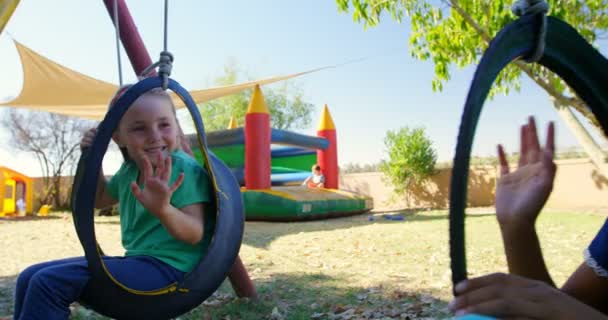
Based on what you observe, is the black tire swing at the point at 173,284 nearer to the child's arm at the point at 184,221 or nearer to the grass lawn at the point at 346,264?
the child's arm at the point at 184,221

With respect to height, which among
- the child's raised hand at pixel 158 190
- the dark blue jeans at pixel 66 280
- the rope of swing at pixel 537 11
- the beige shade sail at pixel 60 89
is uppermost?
the beige shade sail at pixel 60 89

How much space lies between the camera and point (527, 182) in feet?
3.63

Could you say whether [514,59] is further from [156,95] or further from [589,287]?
[156,95]

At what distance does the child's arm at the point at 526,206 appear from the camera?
1080 millimetres

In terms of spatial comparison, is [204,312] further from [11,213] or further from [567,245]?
[11,213]

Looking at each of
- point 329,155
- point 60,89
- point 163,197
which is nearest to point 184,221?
point 163,197

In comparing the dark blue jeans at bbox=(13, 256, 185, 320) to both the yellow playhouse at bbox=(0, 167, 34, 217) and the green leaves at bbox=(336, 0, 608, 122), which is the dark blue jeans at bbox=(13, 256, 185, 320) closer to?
the green leaves at bbox=(336, 0, 608, 122)

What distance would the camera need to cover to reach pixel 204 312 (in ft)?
8.76

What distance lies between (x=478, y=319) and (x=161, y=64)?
5.01ft

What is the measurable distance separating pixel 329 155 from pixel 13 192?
31.2 ft

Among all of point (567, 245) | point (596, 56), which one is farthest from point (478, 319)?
point (567, 245)

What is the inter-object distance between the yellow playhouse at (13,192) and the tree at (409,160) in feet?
36.6

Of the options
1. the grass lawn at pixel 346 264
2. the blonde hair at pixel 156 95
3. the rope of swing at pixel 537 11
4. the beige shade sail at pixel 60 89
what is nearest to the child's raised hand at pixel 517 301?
the rope of swing at pixel 537 11

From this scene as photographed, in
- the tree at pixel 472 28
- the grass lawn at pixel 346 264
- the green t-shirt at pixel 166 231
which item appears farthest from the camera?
the tree at pixel 472 28
